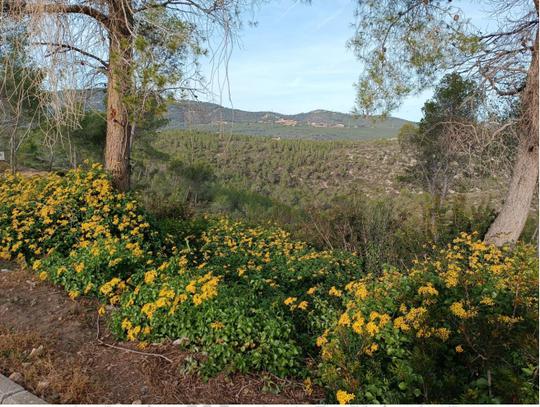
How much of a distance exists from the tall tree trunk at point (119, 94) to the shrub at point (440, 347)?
3.48m

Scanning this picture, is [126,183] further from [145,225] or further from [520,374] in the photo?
[520,374]

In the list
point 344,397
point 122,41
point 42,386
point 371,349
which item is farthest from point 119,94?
point 344,397

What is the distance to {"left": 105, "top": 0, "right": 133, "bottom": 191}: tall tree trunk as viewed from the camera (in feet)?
15.5

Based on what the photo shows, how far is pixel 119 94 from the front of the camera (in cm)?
514

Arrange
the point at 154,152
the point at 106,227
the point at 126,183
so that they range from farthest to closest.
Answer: the point at 154,152 < the point at 126,183 < the point at 106,227

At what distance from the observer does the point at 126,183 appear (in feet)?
20.9

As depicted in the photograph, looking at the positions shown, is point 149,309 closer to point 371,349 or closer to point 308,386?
point 308,386

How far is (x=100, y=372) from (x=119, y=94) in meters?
3.42

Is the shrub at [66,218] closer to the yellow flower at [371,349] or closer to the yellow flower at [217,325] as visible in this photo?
the yellow flower at [217,325]

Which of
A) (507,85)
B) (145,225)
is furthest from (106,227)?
(507,85)

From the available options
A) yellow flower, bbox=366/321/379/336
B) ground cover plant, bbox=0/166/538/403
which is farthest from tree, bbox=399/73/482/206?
yellow flower, bbox=366/321/379/336

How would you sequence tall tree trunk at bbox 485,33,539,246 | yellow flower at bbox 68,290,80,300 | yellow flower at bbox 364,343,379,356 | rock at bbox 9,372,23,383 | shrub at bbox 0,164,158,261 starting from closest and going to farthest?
yellow flower at bbox 364,343,379,356, rock at bbox 9,372,23,383, yellow flower at bbox 68,290,80,300, shrub at bbox 0,164,158,261, tall tree trunk at bbox 485,33,539,246

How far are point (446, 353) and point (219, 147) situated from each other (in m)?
27.7

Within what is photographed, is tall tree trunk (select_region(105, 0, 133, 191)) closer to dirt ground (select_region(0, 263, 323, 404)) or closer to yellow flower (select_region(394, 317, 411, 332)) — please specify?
dirt ground (select_region(0, 263, 323, 404))
